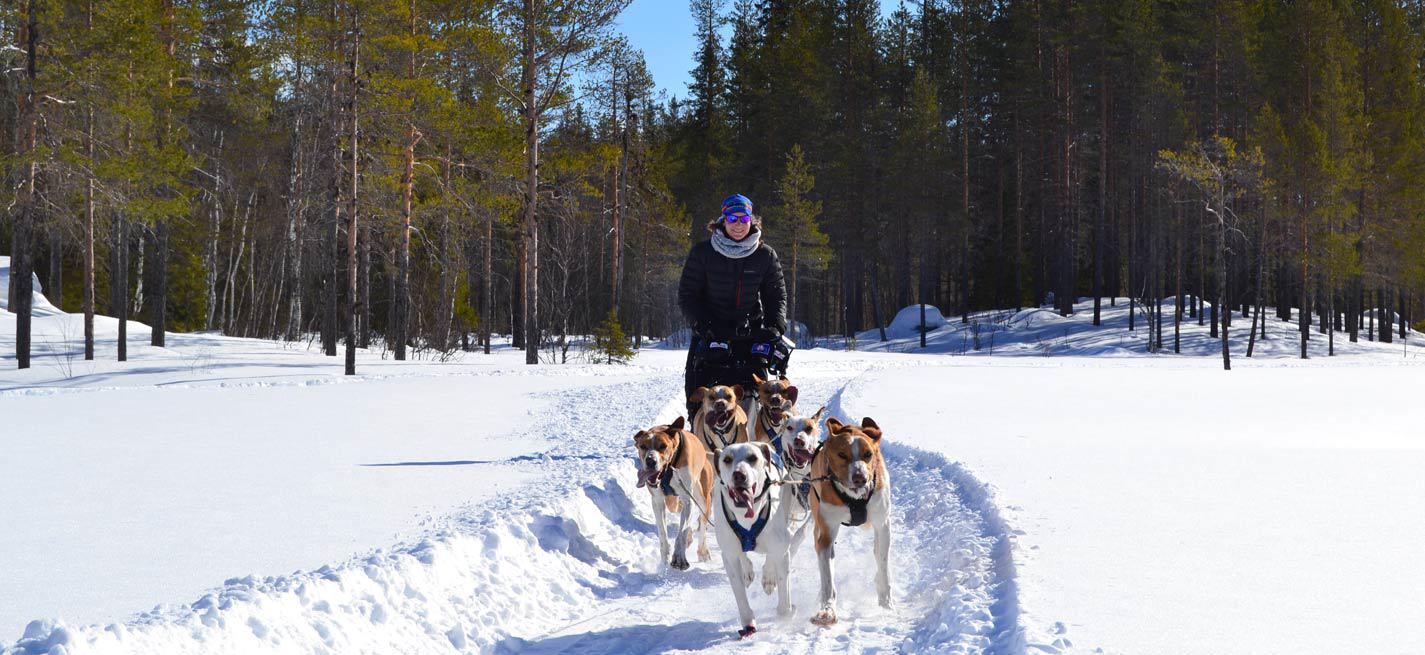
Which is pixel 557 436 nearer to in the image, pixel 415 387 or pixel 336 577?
pixel 336 577

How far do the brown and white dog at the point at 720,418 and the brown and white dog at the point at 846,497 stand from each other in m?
1.60

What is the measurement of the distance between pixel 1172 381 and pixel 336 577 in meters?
22.2

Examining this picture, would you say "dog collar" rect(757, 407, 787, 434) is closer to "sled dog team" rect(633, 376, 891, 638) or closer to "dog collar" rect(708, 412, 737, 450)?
"dog collar" rect(708, 412, 737, 450)

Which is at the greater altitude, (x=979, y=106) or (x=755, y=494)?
(x=979, y=106)

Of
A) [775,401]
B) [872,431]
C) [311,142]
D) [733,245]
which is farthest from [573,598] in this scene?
[311,142]

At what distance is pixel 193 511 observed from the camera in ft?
23.8

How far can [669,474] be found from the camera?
21.4ft

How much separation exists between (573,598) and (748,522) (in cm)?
142

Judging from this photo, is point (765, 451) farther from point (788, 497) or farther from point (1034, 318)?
point (1034, 318)

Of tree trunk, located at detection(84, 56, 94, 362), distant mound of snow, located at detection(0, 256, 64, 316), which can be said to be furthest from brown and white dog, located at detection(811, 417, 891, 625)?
distant mound of snow, located at detection(0, 256, 64, 316)

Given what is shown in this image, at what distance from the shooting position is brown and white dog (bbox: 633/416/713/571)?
20.6 feet

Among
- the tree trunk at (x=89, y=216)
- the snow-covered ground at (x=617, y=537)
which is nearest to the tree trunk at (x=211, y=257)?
the tree trunk at (x=89, y=216)

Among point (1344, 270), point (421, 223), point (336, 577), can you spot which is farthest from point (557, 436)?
point (1344, 270)

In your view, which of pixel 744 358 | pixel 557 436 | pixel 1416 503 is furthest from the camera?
pixel 557 436
